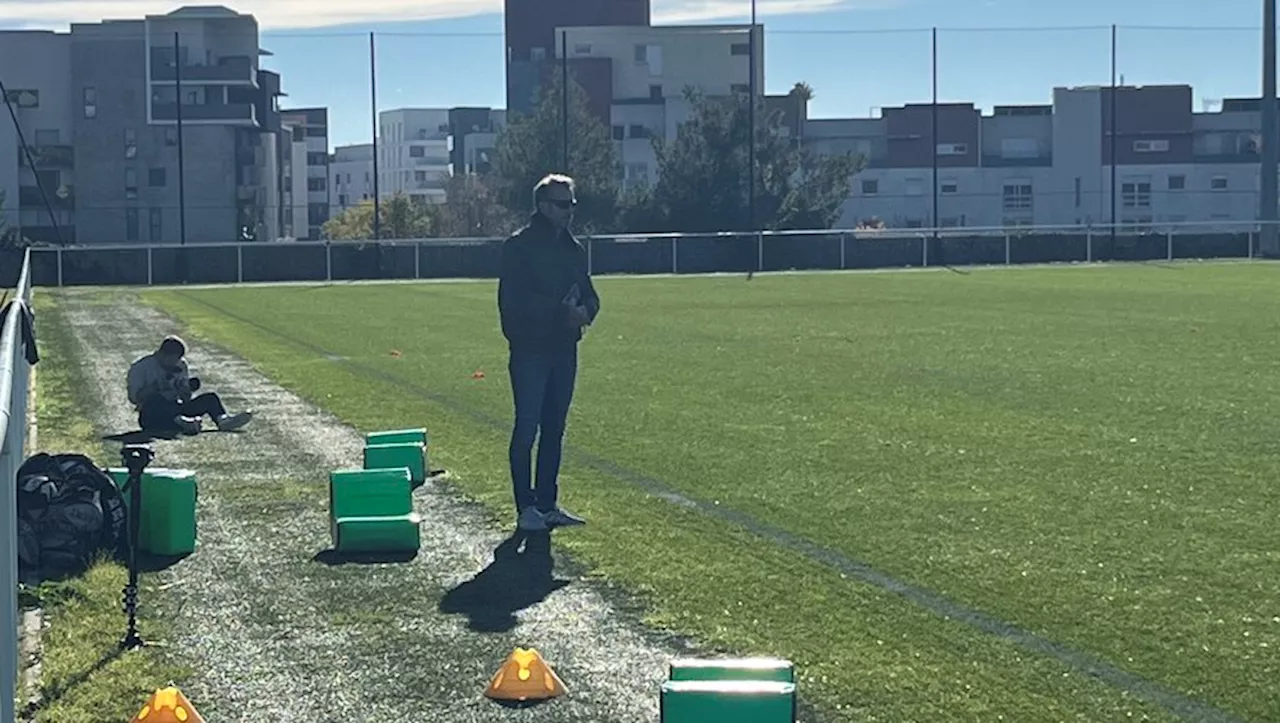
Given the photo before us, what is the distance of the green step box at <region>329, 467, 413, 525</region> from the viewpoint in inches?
428

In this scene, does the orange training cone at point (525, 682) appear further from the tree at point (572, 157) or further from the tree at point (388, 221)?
the tree at point (388, 221)

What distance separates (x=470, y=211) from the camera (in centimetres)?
10594

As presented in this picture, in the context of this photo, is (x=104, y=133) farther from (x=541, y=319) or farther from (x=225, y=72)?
(x=541, y=319)

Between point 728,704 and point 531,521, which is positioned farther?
point 531,521

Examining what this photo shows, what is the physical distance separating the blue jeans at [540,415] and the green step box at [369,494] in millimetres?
648

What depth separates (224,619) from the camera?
895 centimetres

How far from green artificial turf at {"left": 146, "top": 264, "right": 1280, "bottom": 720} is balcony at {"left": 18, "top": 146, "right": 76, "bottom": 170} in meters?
63.1

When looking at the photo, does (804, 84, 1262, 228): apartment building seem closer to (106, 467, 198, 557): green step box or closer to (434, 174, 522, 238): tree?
(434, 174, 522, 238): tree

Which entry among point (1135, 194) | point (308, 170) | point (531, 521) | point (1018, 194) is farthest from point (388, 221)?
point (531, 521)

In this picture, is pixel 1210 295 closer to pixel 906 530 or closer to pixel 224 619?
pixel 906 530

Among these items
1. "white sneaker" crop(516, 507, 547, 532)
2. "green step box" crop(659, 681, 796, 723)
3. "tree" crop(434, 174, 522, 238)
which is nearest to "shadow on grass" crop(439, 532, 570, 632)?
"white sneaker" crop(516, 507, 547, 532)

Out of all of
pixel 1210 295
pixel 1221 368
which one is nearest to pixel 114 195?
pixel 1210 295

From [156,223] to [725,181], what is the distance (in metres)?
25.1

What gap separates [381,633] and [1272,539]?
15.0ft
